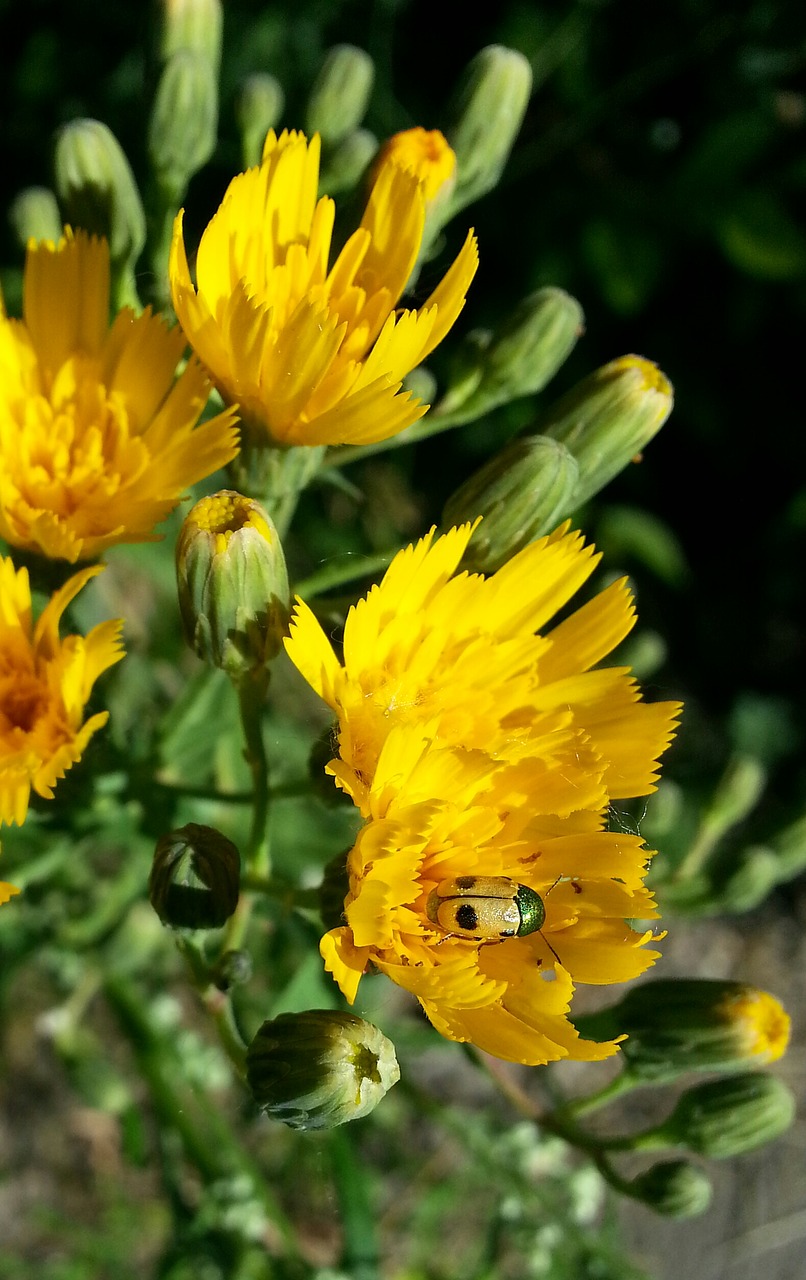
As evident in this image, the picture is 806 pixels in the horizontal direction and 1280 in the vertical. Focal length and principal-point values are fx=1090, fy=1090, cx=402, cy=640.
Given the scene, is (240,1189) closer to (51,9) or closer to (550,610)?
(550,610)

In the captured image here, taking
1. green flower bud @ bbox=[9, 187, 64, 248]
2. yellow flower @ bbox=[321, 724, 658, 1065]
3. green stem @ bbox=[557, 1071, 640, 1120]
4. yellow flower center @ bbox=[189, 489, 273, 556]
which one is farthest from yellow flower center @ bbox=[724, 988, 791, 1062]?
green flower bud @ bbox=[9, 187, 64, 248]

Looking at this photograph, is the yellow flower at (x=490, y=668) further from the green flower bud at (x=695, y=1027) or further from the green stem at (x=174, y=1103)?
the green stem at (x=174, y=1103)

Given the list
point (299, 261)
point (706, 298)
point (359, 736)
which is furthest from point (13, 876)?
point (706, 298)

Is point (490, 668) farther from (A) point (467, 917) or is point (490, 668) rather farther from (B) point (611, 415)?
(B) point (611, 415)

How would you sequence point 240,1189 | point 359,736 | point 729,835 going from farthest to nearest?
point 729,835 → point 240,1189 → point 359,736

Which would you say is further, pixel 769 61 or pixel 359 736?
pixel 769 61

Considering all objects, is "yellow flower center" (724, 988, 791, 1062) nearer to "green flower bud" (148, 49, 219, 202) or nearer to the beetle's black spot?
the beetle's black spot
